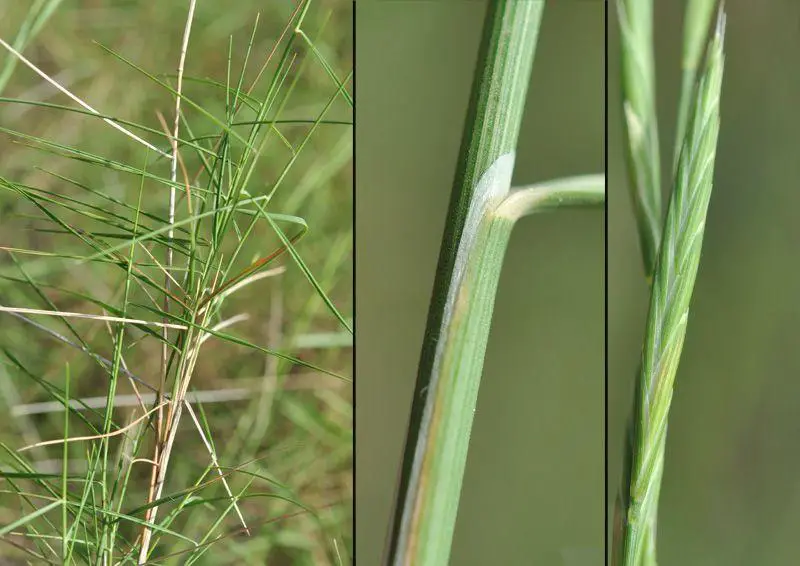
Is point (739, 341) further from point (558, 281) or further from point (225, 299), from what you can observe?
point (225, 299)

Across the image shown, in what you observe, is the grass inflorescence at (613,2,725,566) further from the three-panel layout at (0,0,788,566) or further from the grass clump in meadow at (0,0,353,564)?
the grass clump in meadow at (0,0,353,564)

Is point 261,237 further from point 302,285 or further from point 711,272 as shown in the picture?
point 711,272

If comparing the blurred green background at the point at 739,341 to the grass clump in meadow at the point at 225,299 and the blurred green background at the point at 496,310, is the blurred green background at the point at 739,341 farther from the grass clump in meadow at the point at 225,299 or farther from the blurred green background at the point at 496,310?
the grass clump in meadow at the point at 225,299

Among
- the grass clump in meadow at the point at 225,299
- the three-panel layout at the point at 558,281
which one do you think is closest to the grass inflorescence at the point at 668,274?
the three-panel layout at the point at 558,281

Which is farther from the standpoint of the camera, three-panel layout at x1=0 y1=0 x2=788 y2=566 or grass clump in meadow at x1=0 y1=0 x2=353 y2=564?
grass clump in meadow at x1=0 y1=0 x2=353 y2=564

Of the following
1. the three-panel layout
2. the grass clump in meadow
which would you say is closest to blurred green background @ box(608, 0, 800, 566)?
the three-panel layout

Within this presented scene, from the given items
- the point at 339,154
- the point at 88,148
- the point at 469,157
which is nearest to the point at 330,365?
the point at 339,154
